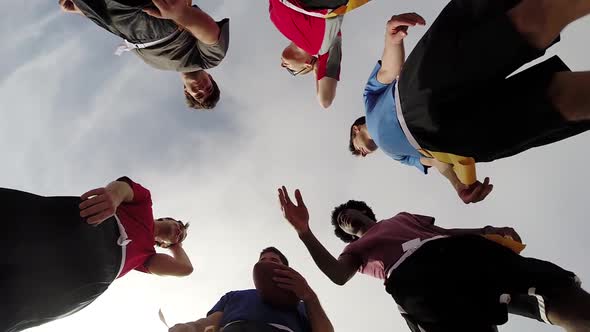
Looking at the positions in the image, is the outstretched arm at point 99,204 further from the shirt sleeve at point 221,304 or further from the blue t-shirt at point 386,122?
the blue t-shirt at point 386,122

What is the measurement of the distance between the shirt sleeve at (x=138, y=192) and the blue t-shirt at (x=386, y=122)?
1.48 meters

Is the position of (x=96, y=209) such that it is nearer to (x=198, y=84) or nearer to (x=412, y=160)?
(x=198, y=84)

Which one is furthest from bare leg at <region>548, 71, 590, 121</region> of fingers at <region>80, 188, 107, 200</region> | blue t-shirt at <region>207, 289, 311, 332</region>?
fingers at <region>80, 188, 107, 200</region>

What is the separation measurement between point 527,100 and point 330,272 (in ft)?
4.74

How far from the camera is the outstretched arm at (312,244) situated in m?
2.53

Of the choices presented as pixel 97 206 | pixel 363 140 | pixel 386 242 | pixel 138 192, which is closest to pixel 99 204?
pixel 97 206

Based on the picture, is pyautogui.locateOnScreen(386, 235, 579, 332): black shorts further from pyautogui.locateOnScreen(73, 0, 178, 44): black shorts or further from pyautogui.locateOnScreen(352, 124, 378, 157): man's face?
pyautogui.locateOnScreen(73, 0, 178, 44): black shorts

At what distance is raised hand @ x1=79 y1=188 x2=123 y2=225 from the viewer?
2.05 meters

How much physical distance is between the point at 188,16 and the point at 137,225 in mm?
1262

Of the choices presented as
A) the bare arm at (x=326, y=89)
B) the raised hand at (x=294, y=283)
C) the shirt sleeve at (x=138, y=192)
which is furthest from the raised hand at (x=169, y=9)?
the raised hand at (x=294, y=283)

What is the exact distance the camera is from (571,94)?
1.62 metres

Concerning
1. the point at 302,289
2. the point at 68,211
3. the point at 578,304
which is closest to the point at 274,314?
the point at 302,289

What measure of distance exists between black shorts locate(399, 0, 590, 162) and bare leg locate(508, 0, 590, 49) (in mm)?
31

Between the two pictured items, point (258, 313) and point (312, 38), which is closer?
point (258, 313)
